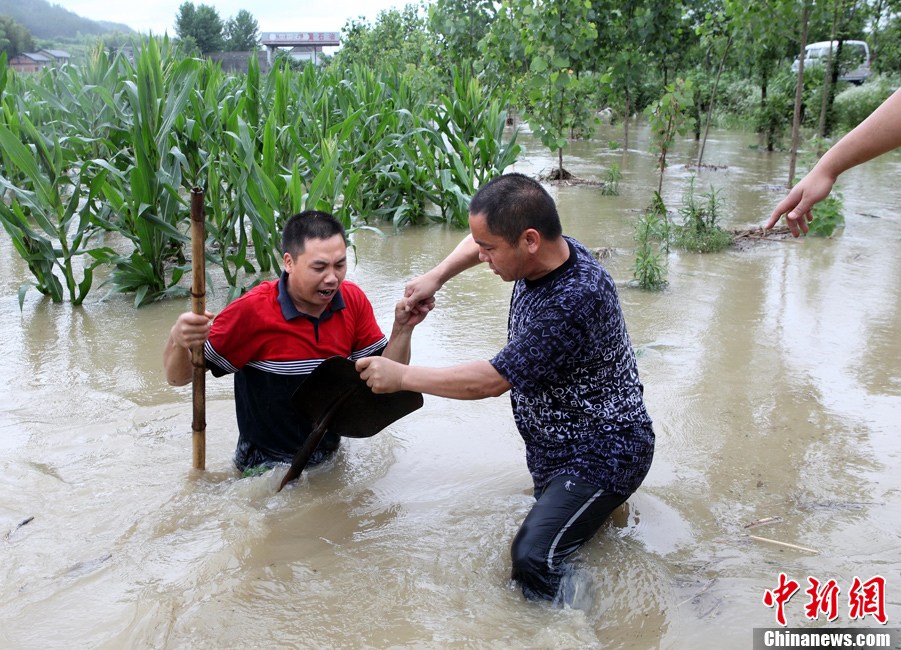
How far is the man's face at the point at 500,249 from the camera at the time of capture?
84.4 inches

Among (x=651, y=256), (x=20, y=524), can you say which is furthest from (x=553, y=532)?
(x=651, y=256)

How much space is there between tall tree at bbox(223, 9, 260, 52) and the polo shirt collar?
85.5 metres

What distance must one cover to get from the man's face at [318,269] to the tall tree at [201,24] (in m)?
78.2

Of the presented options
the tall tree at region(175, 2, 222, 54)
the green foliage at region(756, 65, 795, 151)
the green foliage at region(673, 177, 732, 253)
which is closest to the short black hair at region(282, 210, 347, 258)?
the green foliage at region(673, 177, 732, 253)

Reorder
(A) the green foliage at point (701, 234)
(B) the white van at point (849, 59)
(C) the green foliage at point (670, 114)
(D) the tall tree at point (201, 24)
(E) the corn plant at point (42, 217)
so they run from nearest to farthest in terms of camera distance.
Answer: (E) the corn plant at point (42, 217) → (A) the green foliage at point (701, 234) → (C) the green foliage at point (670, 114) → (B) the white van at point (849, 59) → (D) the tall tree at point (201, 24)

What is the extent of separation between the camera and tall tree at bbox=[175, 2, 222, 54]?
7575 cm

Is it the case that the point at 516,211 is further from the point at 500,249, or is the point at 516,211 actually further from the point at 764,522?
the point at 764,522

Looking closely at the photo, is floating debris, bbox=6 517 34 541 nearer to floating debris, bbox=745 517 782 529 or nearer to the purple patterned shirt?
the purple patterned shirt

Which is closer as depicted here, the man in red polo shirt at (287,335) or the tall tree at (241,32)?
the man in red polo shirt at (287,335)

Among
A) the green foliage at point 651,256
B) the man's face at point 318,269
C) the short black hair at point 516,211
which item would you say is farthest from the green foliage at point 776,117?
the short black hair at point 516,211

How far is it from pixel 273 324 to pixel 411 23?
32166 mm

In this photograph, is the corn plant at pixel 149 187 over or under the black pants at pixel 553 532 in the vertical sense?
over

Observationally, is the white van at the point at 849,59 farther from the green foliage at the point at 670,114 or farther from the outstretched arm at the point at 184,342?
the outstretched arm at the point at 184,342

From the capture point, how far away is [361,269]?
6.09 m
